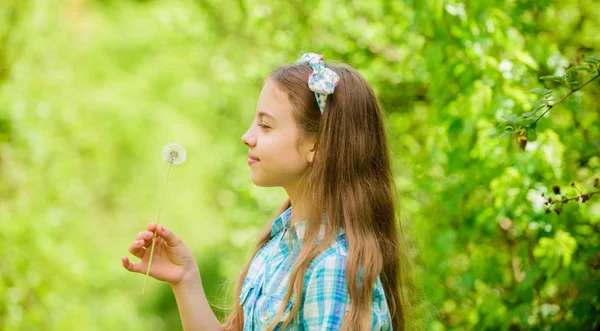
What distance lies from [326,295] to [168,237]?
49cm

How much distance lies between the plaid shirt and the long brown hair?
0.03m

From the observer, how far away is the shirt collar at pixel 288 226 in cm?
170

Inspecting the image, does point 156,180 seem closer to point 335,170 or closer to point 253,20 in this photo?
point 253,20

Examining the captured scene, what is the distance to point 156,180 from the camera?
7.66 meters

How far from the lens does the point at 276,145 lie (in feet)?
5.65

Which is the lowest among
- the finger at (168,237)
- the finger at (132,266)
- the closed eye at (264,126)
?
the finger at (132,266)

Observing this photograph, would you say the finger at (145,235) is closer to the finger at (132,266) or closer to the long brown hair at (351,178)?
the finger at (132,266)

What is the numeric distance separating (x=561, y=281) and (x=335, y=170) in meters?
1.04

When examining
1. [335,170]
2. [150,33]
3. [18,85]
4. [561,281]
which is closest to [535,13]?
[561,281]

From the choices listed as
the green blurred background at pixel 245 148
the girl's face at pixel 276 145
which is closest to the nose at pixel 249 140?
the girl's face at pixel 276 145

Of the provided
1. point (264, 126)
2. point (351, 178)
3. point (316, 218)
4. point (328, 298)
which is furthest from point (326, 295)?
point (264, 126)

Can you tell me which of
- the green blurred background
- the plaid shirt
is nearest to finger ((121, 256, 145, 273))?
the plaid shirt

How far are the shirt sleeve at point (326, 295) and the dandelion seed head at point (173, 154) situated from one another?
47 centimetres

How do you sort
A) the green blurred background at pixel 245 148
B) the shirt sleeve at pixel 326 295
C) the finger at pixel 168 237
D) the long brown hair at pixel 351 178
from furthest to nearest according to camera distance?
the green blurred background at pixel 245 148
the finger at pixel 168 237
the long brown hair at pixel 351 178
the shirt sleeve at pixel 326 295
